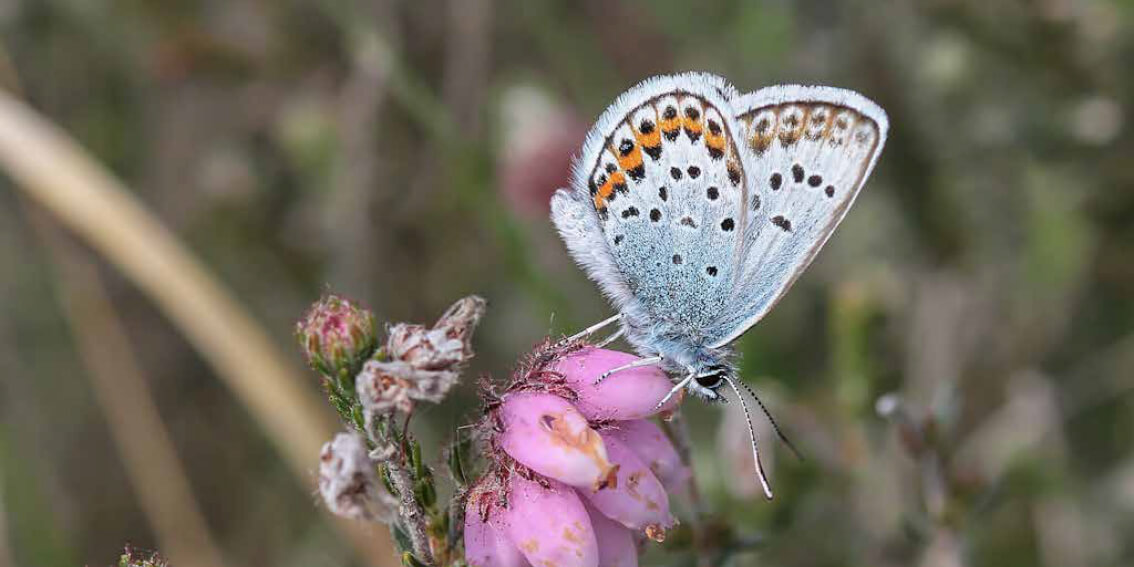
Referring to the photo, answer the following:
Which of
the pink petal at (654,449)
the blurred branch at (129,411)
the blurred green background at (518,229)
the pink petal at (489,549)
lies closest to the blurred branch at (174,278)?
the blurred green background at (518,229)

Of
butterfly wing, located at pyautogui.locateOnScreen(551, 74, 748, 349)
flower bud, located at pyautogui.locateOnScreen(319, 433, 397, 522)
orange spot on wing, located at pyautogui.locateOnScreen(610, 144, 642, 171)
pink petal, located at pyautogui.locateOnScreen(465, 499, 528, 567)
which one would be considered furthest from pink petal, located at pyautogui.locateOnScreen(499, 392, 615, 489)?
orange spot on wing, located at pyautogui.locateOnScreen(610, 144, 642, 171)

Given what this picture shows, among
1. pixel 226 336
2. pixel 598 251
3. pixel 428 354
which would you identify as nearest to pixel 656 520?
pixel 428 354

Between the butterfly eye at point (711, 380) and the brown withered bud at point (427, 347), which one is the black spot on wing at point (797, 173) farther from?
the brown withered bud at point (427, 347)

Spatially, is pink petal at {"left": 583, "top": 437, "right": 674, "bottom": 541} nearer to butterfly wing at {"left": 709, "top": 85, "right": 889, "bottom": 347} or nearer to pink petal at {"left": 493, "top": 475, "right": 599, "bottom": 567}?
pink petal at {"left": 493, "top": 475, "right": 599, "bottom": 567}

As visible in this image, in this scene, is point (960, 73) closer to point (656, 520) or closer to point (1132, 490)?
point (1132, 490)

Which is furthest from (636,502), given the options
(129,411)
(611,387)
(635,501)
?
(129,411)

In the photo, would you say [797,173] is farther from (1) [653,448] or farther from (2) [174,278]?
(2) [174,278]
